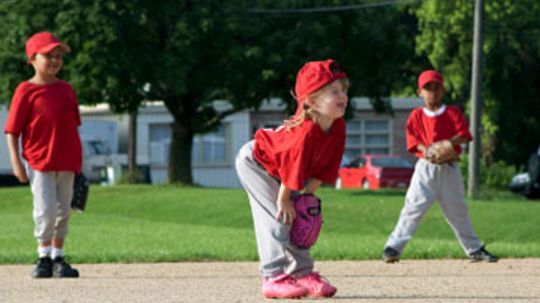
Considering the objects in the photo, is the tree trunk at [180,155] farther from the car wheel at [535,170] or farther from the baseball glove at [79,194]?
the baseball glove at [79,194]

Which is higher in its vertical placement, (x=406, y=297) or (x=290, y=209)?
(x=290, y=209)

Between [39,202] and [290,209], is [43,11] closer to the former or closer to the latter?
[39,202]

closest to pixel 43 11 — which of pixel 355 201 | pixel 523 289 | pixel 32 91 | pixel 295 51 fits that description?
pixel 295 51

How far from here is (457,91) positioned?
49625 mm

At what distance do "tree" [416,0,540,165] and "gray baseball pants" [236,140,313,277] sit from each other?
39.5m

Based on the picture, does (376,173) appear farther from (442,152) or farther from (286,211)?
(286,211)

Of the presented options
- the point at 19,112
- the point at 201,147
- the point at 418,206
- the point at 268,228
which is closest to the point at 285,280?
the point at 268,228

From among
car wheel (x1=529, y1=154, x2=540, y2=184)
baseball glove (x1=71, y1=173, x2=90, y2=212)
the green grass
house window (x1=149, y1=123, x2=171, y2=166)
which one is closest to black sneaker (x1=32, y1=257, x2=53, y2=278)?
baseball glove (x1=71, y1=173, x2=90, y2=212)

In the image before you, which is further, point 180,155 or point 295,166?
point 180,155

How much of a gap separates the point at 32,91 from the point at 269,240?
9.98ft

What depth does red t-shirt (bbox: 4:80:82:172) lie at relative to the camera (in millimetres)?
11297

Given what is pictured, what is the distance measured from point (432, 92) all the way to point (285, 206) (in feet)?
14.2

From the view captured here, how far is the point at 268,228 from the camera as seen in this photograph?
9164 millimetres

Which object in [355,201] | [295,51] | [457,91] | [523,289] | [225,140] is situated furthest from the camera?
[225,140]
